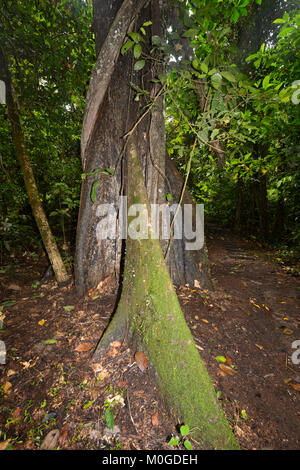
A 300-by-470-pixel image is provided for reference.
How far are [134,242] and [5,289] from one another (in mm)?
2539

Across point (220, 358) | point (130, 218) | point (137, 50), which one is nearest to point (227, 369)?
point (220, 358)

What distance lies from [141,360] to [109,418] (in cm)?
40

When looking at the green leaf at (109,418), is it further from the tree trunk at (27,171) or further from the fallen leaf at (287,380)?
the tree trunk at (27,171)

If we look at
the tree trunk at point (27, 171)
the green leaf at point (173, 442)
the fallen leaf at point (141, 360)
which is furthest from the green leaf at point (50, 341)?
the green leaf at point (173, 442)

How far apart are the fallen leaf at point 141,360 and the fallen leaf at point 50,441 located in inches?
24.5

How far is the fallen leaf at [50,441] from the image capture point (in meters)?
1.21

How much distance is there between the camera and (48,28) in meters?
2.98

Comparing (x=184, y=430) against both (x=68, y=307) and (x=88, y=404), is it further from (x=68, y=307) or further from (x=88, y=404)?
(x=68, y=307)

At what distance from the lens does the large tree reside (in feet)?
4.72

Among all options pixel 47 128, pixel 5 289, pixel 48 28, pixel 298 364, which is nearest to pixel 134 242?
pixel 298 364

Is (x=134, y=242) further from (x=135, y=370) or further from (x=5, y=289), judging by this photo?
(x=5, y=289)

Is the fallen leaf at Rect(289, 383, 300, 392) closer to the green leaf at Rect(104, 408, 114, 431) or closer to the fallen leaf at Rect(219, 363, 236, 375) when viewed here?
the fallen leaf at Rect(219, 363, 236, 375)

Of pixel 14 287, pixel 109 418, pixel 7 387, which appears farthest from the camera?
pixel 14 287

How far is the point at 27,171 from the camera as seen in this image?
266 cm
